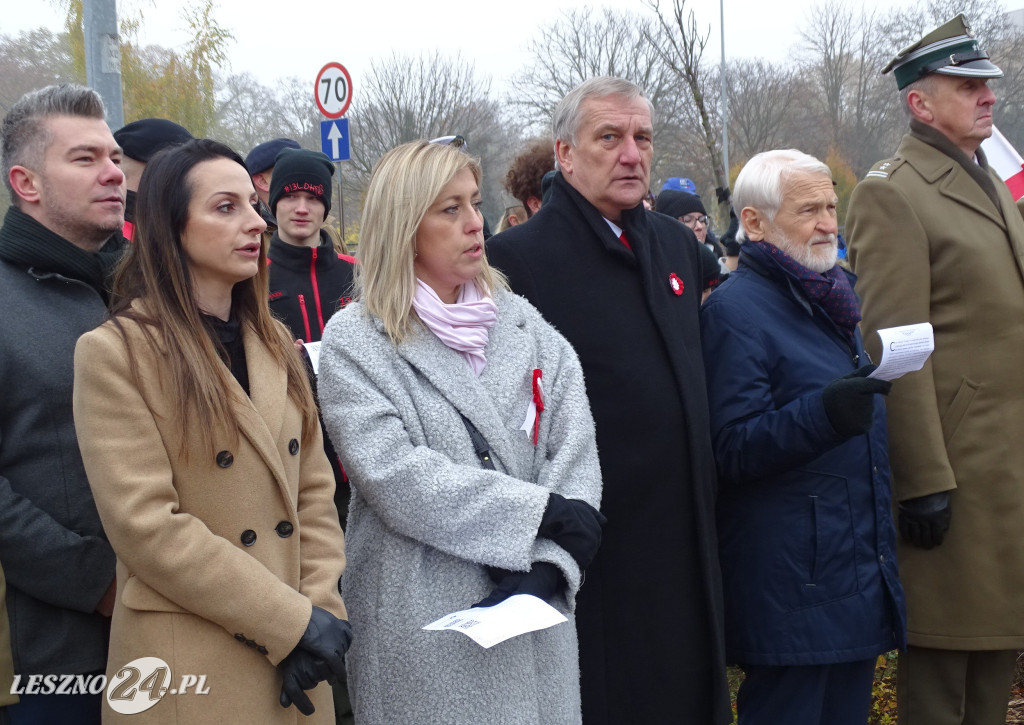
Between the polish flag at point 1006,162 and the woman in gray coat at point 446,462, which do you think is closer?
the woman in gray coat at point 446,462

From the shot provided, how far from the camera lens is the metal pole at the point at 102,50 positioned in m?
5.43

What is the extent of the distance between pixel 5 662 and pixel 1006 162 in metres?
4.63

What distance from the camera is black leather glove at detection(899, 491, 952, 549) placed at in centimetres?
347

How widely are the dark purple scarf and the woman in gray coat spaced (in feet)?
2.93

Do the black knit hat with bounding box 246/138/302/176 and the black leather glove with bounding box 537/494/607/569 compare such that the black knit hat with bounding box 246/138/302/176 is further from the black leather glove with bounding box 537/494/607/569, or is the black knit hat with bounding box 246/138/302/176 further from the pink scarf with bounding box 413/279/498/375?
the black leather glove with bounding box 537/494/607/569

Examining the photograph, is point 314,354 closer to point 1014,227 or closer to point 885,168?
point 885,168

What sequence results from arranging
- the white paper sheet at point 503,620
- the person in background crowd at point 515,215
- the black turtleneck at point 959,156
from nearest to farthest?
→ 1. the white paper sheet at point 503,620
2. the black turtleneck at point 959,156
3. the person in background crowd at point 515,215

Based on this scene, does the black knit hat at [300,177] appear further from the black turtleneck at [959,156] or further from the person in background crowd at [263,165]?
the black turtleneck at [959,156]

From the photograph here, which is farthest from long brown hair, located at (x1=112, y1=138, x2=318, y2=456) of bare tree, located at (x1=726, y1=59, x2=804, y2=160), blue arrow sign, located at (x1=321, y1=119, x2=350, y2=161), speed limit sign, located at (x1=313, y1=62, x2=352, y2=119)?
bare tree, located at (x1=726, y1=59, x2=804, y2=160)

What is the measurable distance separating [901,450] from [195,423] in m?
2.43

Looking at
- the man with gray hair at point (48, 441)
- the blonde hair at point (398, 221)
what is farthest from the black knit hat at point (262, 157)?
the blonde hair at point (398, 221)

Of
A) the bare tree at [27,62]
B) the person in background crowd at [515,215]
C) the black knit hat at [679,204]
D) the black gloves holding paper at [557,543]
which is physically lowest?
the black gloves holding paper at [557,543]

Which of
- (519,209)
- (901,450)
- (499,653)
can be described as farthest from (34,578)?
(519,209)

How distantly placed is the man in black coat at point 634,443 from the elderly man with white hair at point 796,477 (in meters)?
0.12
